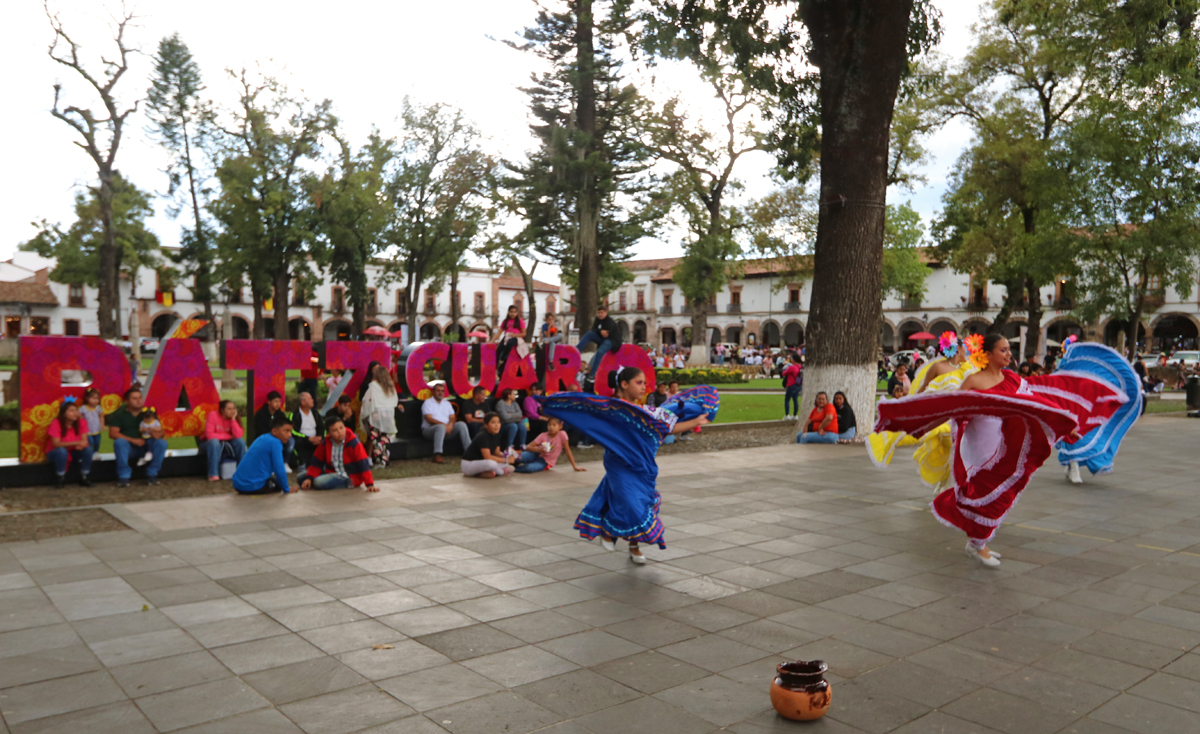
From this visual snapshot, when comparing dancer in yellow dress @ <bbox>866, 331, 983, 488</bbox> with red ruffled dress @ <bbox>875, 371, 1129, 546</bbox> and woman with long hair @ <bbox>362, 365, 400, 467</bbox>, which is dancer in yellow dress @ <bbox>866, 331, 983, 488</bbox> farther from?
woman with long hair @ <bbox>362, 365, 400, 467</bbox>

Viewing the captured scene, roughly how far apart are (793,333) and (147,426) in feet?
197

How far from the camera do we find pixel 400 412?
461 inches

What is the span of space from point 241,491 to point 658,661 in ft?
19.8

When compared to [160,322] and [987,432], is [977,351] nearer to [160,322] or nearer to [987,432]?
[987,432]

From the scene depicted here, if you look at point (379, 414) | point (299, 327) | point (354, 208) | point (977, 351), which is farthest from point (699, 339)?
point (299, 327)

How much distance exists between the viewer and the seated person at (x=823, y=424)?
14.0 m

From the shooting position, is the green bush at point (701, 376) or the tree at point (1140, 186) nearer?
the tree at point (1140, 186)

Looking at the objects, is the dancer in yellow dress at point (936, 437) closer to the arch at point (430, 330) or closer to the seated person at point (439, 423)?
the seated person at point (439, 423)

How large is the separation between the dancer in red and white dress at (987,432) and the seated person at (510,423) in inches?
234

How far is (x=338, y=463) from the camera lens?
9156 millimetres

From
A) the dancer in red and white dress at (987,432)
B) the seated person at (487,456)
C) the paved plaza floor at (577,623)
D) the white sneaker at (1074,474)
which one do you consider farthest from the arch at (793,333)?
the dancer in red and white dress at (987,432)

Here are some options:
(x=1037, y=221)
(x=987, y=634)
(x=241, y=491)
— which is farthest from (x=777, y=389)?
(x=987, y=634)

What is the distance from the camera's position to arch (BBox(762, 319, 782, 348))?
65.5m

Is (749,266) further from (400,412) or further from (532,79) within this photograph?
(400,412)
